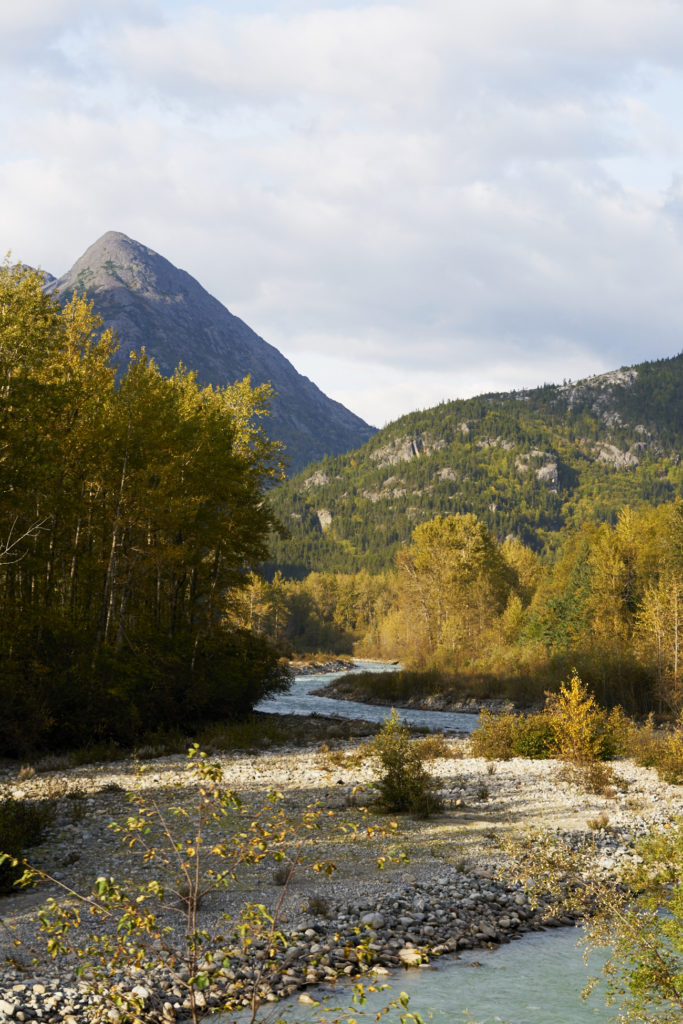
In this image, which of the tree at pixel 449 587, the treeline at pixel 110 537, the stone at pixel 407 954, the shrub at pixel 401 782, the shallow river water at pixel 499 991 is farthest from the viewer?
the tree at pixel 449 587

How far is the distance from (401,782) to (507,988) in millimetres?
8410

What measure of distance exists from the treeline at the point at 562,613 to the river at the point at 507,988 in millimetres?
31595

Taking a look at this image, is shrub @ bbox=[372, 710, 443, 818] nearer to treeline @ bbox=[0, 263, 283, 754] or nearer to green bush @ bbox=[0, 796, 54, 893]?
green bush @ bbox=[0, 796, 54, 893]

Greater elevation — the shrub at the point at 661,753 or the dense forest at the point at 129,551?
the dense forest at the point at 129,551

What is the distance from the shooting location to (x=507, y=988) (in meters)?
9.62

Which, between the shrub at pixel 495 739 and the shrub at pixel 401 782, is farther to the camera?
the shrub at pixel 495 739

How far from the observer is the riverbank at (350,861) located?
9273mm

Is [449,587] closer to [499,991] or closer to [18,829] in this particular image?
[18,829]

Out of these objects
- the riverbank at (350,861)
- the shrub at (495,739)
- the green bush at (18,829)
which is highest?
the green bush at (18,829)

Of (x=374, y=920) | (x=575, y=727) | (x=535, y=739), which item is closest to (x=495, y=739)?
(x=535, y=739)

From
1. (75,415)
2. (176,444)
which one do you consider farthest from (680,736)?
(75,415)

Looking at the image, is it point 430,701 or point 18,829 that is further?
point 430,701

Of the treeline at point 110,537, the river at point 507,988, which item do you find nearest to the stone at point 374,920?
the river at point 507,988

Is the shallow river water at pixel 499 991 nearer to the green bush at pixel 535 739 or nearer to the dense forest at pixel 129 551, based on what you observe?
the dense forest at pixel 129 551
